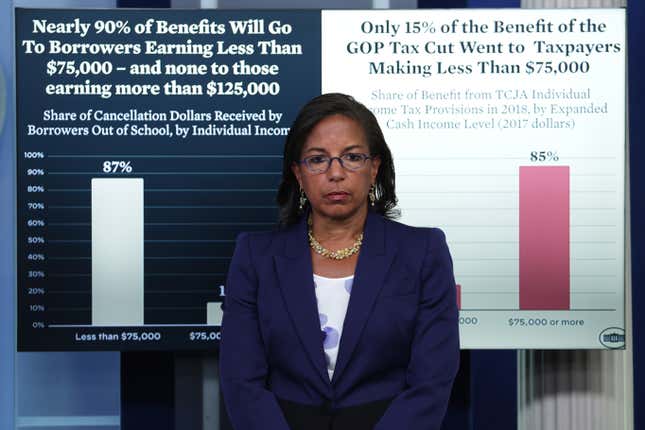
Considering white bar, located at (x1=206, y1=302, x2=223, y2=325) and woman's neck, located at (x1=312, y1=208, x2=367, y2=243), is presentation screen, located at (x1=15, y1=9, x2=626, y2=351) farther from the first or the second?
woman's neck, located at (x1=312, y1=208, x2=367, y2=243)

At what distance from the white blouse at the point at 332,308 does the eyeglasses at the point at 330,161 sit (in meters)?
0.23

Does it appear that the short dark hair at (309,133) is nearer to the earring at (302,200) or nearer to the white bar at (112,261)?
the earring at (302,200)

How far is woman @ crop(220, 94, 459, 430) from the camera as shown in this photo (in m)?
1.78

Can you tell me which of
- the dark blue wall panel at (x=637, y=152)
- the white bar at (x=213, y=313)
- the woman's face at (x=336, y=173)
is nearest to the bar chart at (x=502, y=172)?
the dark blue wall panel at (x=637, y=152)

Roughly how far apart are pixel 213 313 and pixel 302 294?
1209 mm

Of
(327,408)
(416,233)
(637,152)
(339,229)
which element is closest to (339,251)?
(339,229)

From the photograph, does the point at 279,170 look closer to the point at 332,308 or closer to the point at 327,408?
the point at 332,308

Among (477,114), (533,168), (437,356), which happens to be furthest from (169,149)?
(437,356)

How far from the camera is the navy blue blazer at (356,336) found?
1.78m

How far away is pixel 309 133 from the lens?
1.87 m

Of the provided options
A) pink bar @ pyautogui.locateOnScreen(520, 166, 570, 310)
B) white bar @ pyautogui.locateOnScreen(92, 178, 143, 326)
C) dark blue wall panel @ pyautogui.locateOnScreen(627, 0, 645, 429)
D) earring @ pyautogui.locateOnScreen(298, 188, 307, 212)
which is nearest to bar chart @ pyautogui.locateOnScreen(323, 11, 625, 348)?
pink bar @ pyautogui.locateOnScreen(520, 166, 570, 310)

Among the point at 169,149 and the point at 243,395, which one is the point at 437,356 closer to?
the point at 243,395

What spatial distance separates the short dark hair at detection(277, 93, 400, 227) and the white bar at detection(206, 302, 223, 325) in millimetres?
1030

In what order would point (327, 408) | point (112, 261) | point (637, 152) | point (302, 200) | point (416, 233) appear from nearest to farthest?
point (327, 408) → point (416, 233) → point (302, 200) → point (112, 261) → point (637, 152)
